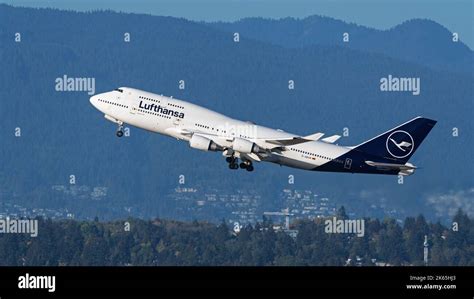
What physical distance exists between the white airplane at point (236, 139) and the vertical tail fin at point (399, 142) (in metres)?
0.07

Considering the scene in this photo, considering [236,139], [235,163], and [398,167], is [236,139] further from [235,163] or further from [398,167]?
[398,167]

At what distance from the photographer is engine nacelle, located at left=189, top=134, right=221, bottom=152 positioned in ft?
313

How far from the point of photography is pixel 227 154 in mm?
97750

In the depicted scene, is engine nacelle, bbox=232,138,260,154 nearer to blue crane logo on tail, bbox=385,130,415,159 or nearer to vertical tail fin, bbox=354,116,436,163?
vertical tail fin, bbox=354,116,436,163

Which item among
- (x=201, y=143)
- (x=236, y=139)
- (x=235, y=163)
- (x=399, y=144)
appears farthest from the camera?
(x=399, y=144)

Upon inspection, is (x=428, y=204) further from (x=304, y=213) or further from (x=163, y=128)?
(x=304, y=213)

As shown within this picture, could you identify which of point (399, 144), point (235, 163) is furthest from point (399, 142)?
point (235, 163)

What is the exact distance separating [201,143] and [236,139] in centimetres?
244

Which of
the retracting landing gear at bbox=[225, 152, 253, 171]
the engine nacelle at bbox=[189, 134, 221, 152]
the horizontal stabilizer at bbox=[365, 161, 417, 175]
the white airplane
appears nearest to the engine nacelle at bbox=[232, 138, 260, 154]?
the white airplane

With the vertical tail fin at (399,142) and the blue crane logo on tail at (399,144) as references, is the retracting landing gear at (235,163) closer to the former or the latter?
the vertical tail fin at (399,142)

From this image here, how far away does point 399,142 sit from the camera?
10169 centimetres
